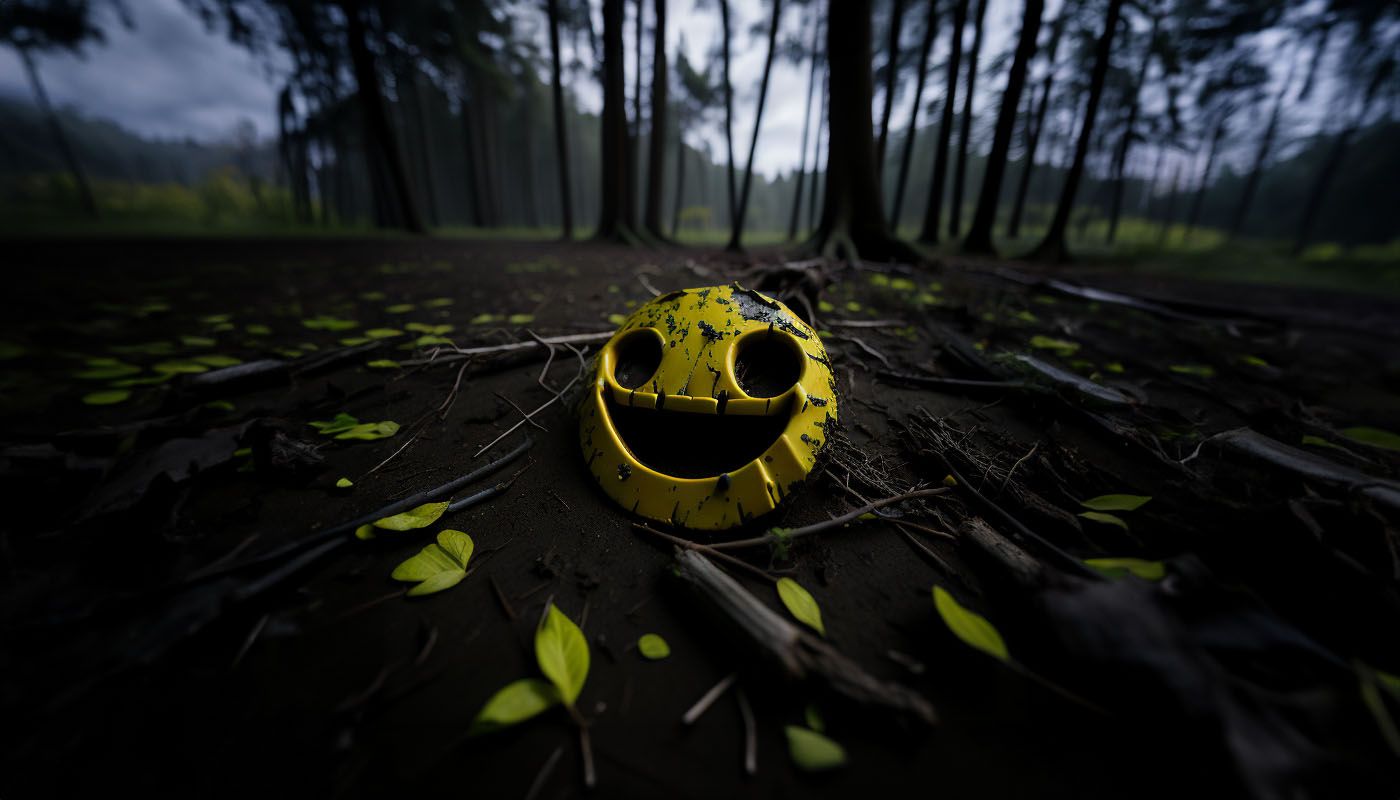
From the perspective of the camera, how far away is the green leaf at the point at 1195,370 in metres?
2.40

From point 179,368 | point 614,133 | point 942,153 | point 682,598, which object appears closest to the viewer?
point 682,598

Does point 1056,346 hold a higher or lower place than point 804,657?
higher

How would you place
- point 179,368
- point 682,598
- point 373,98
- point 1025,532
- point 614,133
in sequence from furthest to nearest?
point 373,98, point 614,133, point 179,368, point 1025,532, point 682,598

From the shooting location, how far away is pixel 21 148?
3406 centimetres

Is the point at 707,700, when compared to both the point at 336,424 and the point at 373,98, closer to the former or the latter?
the point at 336,424

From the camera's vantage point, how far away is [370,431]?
1666 mm

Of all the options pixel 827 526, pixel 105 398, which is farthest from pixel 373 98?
pixel 827 526

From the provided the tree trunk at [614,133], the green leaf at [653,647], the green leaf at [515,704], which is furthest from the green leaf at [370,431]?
the tree trunk at [614,133]

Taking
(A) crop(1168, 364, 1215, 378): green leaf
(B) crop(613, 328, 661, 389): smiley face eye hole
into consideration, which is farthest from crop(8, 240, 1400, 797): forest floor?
(B) crop(613, 328, 661, 389): smiley face eye hole

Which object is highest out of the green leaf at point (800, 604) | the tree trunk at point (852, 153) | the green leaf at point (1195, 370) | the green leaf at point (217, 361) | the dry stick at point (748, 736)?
the tree trunk at point (852, 153)

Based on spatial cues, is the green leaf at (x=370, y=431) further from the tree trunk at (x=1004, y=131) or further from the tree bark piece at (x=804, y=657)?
the tree trunk at (x=1004, y=131)

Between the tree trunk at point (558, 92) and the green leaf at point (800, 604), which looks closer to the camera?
the green leaf at point (800, 604)

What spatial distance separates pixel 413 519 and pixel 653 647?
0.76 meters

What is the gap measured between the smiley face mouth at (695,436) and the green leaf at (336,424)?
109cm
